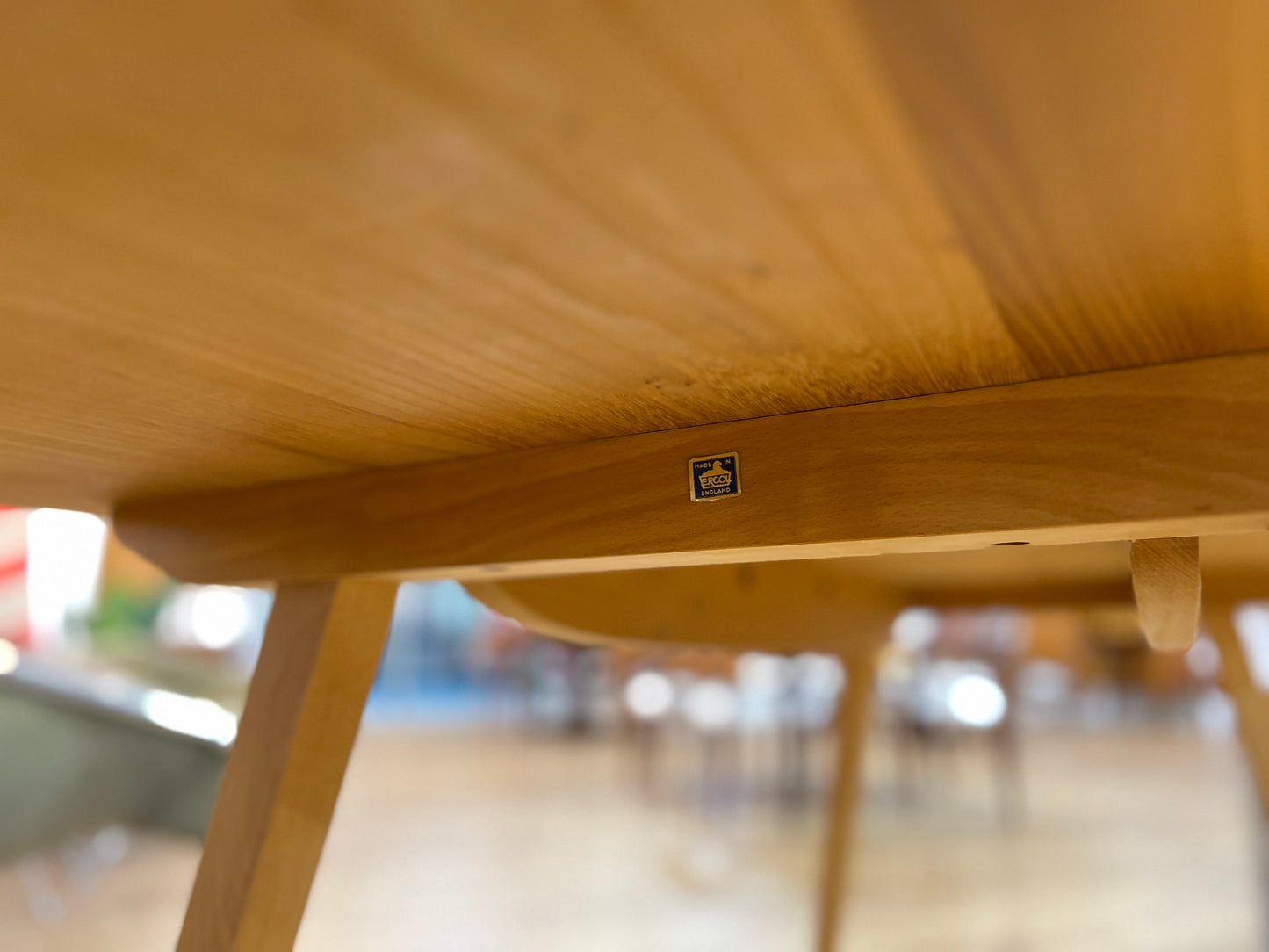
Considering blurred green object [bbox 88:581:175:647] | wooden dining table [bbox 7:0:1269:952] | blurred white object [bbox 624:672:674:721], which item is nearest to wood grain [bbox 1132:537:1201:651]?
wooden dining table [bbox 7:0:1269:952]

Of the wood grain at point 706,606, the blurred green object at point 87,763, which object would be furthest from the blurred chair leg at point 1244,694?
the blurred green object at point 87,763

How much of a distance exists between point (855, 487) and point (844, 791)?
1034mm

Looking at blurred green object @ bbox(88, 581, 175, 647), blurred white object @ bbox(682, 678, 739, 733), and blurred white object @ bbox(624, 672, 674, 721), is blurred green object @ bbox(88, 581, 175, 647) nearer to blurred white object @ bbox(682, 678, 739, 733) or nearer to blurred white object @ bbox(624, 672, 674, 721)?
blurred white object @ bbox(624, 672, 674, 721)

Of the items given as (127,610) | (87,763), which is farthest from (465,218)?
(127,610)

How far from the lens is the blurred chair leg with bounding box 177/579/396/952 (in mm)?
509

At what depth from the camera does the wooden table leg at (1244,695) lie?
1.07 meters

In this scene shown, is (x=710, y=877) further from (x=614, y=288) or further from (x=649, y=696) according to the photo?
(x=614, y=288)

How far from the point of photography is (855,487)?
1.26 ft

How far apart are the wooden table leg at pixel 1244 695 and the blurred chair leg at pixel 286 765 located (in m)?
1.02

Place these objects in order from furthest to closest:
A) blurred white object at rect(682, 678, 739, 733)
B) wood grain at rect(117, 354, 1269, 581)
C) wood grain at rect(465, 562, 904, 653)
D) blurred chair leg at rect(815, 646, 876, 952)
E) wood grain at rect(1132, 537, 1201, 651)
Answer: blurred white object at rect(682, 678, 739, 733)
blurred chair leg at rect(815, 646, 876, 952)
wood grain at rect(465, 562, 904, 653)
wood grain at rect(1132, 537, 1201, 651)
wood grain at rect(117, 354, 1269, 581)

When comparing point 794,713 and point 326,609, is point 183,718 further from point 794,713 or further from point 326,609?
point 794,713

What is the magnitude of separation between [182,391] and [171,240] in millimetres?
140

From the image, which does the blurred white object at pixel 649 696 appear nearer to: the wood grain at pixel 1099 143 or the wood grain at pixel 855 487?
the wood grain at pixel 855 487

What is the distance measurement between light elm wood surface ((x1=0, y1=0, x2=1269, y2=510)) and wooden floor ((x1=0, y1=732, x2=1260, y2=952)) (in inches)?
62.7
